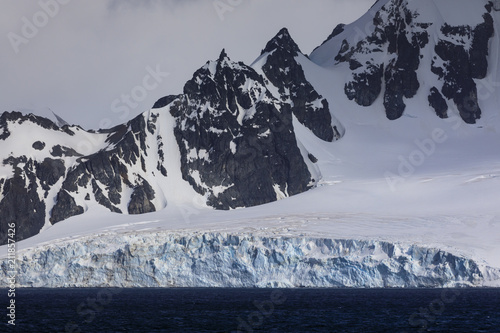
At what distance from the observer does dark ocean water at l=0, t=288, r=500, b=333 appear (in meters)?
83.5

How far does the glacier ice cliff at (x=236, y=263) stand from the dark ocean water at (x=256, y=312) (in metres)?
2.54

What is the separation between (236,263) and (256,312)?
3236cm

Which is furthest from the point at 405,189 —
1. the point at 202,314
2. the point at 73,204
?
the point at 202,314

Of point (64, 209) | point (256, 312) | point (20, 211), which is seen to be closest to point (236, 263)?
point (256, 312)

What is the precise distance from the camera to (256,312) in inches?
3841

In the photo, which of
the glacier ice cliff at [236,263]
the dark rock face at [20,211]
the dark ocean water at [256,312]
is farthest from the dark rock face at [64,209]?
the dark ocean water at [256,312]

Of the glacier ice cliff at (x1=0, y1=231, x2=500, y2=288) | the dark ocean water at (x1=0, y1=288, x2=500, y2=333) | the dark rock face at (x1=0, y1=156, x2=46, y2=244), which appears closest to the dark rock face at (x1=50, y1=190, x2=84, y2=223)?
the dark rock face at (x1=0, y1=156, x2=46, y2=244)

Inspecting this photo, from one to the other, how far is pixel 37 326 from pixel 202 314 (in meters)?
19.5

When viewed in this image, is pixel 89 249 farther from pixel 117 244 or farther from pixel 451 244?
pixel 451 244

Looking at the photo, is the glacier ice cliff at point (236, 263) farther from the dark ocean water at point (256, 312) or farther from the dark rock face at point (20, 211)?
the dark rock face at point (20, 211)

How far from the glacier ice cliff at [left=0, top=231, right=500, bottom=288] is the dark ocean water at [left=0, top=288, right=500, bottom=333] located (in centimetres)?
254

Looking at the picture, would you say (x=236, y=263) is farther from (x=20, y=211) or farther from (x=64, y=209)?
(x=20, y=211)

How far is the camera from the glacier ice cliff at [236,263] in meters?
121

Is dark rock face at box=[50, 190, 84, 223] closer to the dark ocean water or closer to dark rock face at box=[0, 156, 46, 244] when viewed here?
dark rock face at box=[0, 156, 46, 244]
